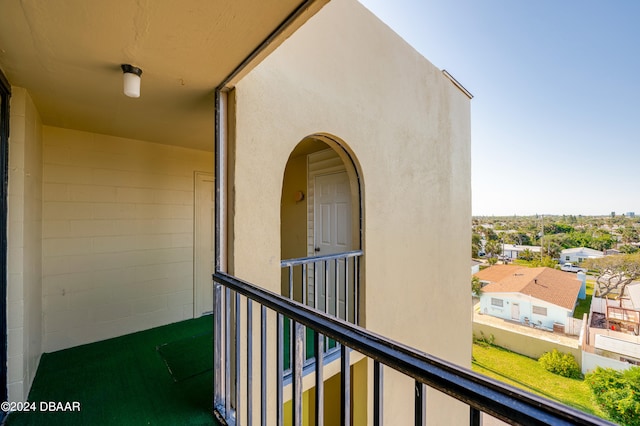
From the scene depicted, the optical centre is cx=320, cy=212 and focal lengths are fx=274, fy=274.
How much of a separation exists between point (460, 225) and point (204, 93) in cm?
446

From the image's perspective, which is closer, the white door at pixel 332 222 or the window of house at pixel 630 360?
the white door at pixel 332 222

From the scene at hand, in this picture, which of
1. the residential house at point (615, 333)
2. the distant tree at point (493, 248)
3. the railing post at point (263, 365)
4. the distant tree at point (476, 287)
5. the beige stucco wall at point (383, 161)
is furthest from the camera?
the distant tree at point (493, 248)

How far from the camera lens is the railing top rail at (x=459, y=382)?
0.47 meters

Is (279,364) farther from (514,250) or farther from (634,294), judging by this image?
(514,250)

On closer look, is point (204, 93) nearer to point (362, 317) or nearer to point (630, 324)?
point (362, 317)

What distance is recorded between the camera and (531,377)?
1181 centimetres

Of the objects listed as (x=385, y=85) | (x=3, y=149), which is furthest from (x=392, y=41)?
(x=3, y=149)

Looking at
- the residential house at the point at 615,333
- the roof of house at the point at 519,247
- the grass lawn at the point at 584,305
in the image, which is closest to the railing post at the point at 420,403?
the residential house at the point at 615,333

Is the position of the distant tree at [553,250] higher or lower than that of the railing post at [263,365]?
lower

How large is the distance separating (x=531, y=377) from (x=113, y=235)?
1592cm

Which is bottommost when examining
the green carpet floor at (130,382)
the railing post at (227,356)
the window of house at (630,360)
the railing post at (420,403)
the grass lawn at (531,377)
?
the grass lawn at (531,377)

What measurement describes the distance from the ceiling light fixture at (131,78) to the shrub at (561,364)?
57.1 feet

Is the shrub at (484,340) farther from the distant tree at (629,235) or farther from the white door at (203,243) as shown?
the white door at (203,243)

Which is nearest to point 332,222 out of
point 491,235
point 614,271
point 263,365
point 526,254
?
point 263,365
